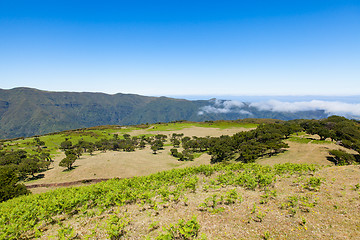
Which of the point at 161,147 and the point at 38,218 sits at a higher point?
the point at 38,218

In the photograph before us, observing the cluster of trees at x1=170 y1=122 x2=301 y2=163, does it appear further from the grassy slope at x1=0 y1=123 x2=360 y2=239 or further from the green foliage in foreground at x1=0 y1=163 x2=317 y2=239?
the grassy slope at x1=0 y1=123 x2=360 y2=239

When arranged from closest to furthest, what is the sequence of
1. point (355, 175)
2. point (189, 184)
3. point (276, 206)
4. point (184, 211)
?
point (276, 206), point (184, 211), point (355, 175), point (189, 184)

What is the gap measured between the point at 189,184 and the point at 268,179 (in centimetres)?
852

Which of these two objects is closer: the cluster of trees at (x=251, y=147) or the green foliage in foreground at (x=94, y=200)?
the green foliage in foreground at (x=94, y=200)

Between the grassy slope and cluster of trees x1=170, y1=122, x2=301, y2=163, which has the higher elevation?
the grassy slope

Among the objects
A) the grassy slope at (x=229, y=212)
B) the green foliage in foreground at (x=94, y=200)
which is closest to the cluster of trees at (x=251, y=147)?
the green foliage in foreground at (x=94, y=200)

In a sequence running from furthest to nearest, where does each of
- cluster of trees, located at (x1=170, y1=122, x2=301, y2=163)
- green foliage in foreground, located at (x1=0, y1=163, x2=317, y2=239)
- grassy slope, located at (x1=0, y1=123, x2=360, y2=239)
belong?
cluster of trees, located at (x1=170, y1=122, x2=301, y2=163), green foliage in foreground, located at (x1=0, y1=163, x2=317, y2=239), grassy slope, located at (x1=0, y1=123, x2=360, y2=239)

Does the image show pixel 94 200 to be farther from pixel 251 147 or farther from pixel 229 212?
pixel 251 147

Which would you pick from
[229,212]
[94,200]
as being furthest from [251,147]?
[94,200]

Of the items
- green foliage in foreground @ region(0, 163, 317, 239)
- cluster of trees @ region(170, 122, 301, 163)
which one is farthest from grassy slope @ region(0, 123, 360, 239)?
cluster of trees @ region(170, 122, 301, 163)

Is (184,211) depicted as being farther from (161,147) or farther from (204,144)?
(161,147)

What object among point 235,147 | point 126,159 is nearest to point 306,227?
point 235,147

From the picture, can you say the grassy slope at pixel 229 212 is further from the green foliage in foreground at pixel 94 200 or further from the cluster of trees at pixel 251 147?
the cluster of trees at pixel 251 147

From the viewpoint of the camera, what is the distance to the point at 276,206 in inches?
493
